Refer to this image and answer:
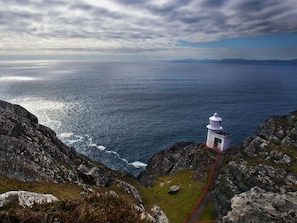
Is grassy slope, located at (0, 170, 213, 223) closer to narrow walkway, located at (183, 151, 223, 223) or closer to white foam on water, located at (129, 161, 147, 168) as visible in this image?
narrow walkway, located at (183, 151, 223, 223)

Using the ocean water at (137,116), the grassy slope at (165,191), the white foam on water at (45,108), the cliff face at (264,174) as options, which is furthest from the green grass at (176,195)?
the white foam on water at (45,108)

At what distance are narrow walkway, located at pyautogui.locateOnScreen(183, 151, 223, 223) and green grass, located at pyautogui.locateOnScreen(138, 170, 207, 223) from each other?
0.81m

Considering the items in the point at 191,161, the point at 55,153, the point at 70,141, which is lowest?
the point at 70,141

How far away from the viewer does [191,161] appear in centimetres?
5834

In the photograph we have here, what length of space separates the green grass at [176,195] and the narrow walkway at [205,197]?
815mm

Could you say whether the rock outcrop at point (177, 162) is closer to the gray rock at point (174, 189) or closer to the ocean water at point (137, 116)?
the gray rock at point (174, 189)

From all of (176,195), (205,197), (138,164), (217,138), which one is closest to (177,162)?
(217,138)

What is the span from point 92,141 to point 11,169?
5686cm

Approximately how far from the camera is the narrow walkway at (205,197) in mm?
39475

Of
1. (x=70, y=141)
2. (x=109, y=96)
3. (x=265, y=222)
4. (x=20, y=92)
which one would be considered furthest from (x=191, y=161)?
(x=20, y=92)

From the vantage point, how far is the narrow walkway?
130 feet

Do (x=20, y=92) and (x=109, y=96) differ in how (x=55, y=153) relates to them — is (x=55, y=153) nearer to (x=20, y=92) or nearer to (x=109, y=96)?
(x=109, y=96)

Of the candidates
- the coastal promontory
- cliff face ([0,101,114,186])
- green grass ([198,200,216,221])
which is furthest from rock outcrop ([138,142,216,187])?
cliff face ([0,101,114,186])

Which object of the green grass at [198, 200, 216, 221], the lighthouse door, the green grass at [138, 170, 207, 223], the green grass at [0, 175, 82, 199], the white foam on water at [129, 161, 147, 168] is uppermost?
the green grass at [0, 175, 82, 199]
